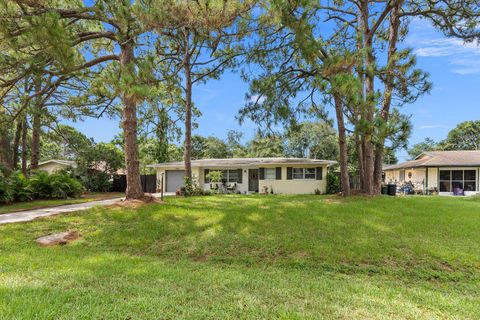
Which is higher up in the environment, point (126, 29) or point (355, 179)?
point (126, 29)

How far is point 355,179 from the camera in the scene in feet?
66.1

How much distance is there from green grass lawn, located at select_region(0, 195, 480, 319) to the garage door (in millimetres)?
12553

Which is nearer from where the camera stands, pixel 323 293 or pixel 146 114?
pixel 323 293

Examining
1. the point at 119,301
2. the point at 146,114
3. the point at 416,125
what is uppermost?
the point at 146,114

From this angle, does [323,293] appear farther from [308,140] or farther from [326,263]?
[308,140]

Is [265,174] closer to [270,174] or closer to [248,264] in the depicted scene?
[270,174]

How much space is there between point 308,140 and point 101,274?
107 feet

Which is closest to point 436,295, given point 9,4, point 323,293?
point 323,293

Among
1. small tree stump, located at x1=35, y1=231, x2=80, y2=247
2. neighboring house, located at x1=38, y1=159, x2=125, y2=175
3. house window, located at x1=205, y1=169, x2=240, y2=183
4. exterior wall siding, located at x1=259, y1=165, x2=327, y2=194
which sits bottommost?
small tree stump, located at x1=35, y1=231, x2=80, y2=247

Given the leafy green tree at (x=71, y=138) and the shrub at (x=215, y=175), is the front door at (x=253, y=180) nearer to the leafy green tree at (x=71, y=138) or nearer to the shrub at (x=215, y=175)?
the shrub at (x=215, y=175)

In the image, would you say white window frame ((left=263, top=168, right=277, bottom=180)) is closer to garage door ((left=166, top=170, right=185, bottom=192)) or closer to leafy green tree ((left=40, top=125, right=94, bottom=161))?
garage door ((left=166, top=170, right=185, bottom=192))

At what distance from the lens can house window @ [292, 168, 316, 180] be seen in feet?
62.8

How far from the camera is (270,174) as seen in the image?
64.4 feet

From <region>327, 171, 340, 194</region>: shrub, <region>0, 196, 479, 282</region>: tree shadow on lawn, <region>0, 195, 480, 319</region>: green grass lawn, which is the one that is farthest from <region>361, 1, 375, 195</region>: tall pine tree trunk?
<region>327, 171, 340, 194</region>: shrub
